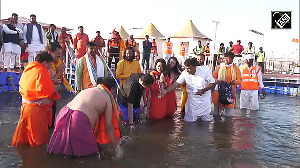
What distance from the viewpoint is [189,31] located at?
22.8 m

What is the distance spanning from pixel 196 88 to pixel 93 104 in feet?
10.3

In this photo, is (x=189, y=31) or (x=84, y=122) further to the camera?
(x=189, y=31)

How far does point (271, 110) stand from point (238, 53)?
696cm

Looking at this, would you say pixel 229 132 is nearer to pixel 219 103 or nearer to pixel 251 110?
pixel 219 103

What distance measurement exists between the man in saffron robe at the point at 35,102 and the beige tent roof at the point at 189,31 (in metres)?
19.0

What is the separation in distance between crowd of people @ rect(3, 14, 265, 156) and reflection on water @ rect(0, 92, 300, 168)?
207 millimetres

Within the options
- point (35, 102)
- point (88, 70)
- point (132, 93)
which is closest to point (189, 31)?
point (88, 70)

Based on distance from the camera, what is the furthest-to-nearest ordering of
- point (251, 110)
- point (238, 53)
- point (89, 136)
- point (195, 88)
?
point (238, 53), point (251, 110), point (195, 88), point (89, 136)

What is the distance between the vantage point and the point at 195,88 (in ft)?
21.0

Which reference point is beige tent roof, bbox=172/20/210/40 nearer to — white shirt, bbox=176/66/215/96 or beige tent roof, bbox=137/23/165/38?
beige tent roof, bbox=137/23/165/38

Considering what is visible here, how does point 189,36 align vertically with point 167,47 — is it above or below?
above

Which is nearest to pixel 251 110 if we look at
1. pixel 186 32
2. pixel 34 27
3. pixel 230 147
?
pixel 230 147

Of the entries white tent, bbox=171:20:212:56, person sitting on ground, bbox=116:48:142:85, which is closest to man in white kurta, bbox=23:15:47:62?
person sitting on ground, bbox=116:48:142:85

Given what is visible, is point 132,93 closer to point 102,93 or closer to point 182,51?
point 102,93
